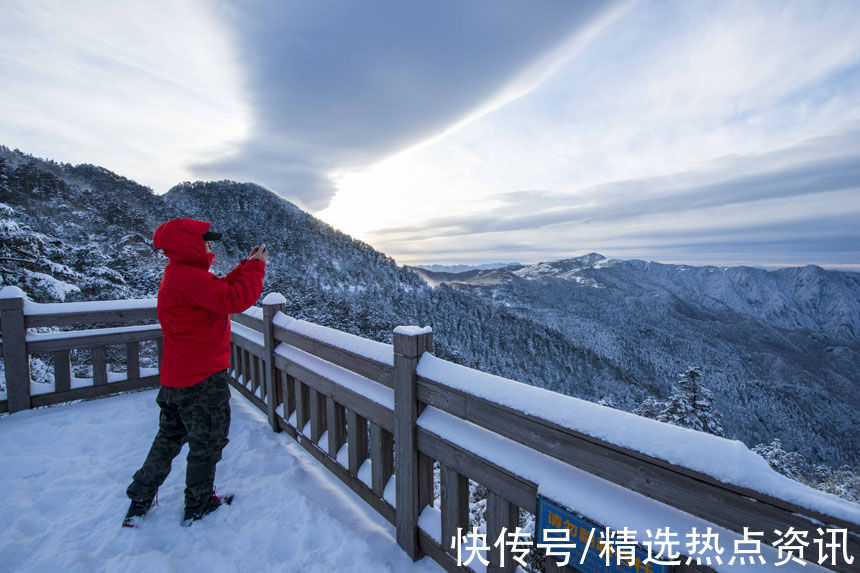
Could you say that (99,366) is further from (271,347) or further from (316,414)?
(316,414)

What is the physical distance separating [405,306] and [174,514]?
73.6 m

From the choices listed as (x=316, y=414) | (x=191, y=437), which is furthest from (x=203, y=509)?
(x=316, y=414)

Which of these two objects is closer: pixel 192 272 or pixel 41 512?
pixel 192 272

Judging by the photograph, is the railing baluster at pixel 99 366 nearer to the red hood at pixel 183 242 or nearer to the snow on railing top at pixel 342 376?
the snow on railing top at pixel 342 376

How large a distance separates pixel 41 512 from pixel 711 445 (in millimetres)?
4854

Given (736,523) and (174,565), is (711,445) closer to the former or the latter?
(736,523)

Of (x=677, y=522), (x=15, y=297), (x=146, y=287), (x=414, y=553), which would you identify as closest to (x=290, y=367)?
(x=414, y=553)

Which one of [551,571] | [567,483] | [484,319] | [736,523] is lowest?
[484,319]

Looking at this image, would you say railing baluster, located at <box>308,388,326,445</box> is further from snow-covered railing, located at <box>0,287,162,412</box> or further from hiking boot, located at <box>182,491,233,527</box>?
snow-covered railing, located at <box>0,287,162,412</box>

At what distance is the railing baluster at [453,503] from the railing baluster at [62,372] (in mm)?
5699

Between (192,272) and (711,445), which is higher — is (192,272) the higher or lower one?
the higher one

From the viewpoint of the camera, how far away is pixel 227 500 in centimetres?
308

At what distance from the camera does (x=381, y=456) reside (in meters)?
2.83

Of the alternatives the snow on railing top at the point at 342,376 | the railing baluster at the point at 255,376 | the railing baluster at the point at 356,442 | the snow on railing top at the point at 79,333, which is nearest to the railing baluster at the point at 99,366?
the snow on railing top at the point at 79,333
